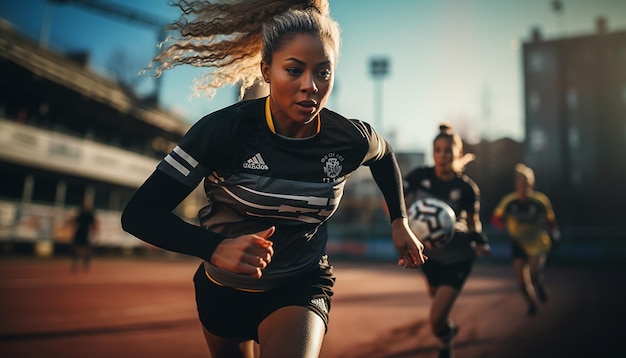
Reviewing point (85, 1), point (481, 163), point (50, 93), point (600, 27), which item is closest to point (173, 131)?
point (50, 93)

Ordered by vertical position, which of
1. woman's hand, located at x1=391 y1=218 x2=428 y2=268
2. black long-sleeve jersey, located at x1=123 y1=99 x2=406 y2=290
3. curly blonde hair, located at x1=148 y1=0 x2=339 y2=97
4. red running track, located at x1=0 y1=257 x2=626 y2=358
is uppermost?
curly blonde hair, located at x1=148 y1=0 x2=339 y2=97

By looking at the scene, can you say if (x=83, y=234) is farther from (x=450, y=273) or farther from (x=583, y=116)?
(x=583, y=116)

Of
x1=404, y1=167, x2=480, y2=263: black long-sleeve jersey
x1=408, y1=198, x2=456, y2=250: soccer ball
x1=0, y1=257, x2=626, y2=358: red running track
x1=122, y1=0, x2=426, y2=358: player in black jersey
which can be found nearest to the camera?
x1=122, y1=0, x2=426, y2=358: player in black jersey

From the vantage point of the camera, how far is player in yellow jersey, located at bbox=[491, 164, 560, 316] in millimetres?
8969

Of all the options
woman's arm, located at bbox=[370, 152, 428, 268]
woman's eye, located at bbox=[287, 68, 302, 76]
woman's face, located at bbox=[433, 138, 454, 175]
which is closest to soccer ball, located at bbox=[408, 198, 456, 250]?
woman's face, located at bbox=[433, 138, 454, 175]

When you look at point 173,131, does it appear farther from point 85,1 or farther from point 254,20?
point 254,20

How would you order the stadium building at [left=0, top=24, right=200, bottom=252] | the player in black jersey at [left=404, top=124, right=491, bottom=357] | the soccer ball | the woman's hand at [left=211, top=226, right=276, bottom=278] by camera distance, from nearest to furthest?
the woman's hand at [left=211, top=226, right=276, bottom=278] → the soccer ball → the player in black jersey at [left=404, top=124, right=491, bottom=357] → the stadium building at [left=0, top=24, right=200, bottom=252]

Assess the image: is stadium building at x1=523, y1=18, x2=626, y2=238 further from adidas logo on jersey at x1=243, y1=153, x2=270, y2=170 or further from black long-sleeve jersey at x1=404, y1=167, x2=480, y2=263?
adidas logo on jersey at x1=243, y1=153, x2=270, y2=170

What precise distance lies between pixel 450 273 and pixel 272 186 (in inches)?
130

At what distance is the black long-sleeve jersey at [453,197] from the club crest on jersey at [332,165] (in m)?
2.82

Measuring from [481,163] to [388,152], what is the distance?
39.7 metres

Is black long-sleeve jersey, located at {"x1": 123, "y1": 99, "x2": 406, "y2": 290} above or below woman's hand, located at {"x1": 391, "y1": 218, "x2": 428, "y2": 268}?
above

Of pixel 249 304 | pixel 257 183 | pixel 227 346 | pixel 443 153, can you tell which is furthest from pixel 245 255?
pixel 443 153

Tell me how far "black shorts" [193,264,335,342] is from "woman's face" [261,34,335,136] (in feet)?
2.79
